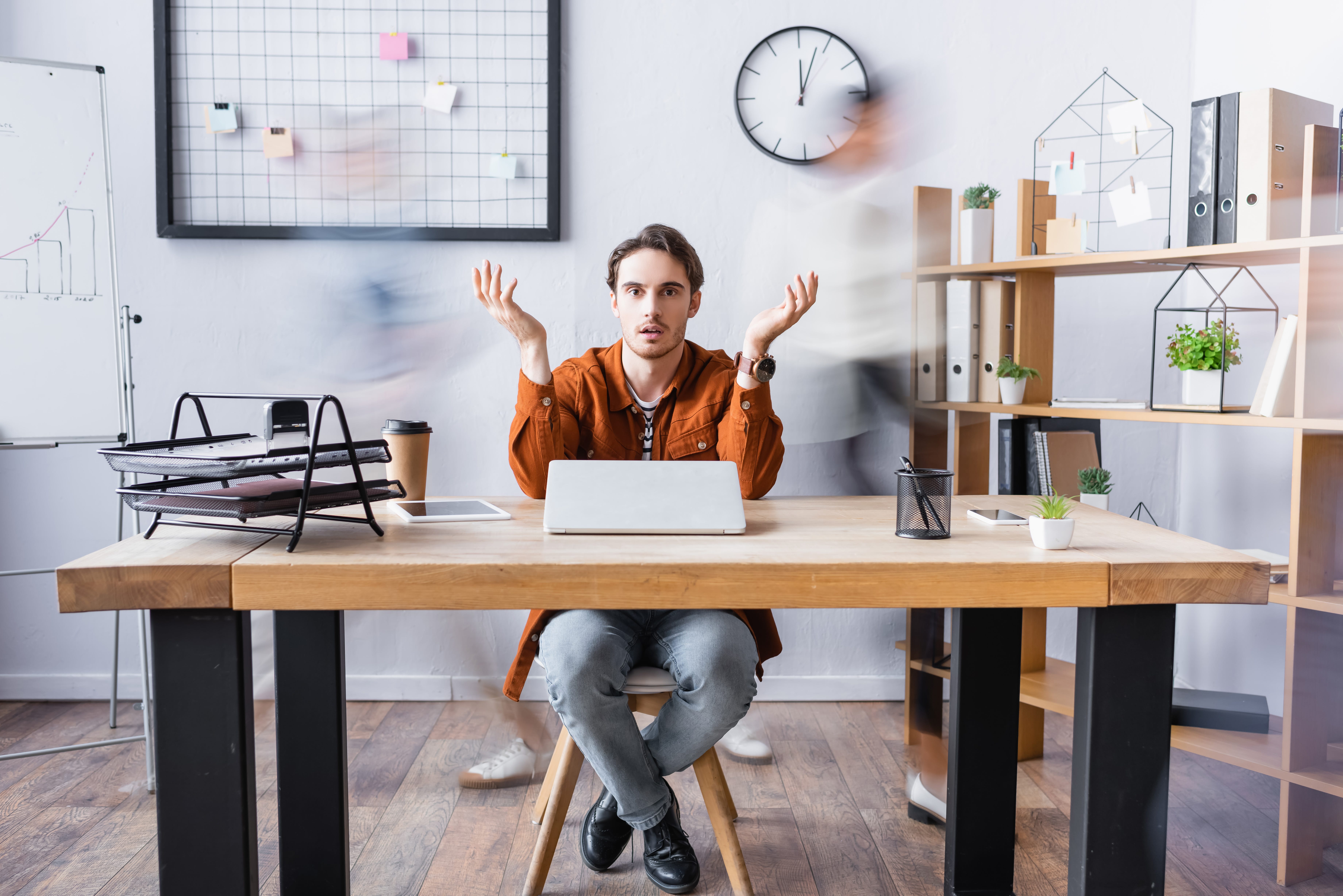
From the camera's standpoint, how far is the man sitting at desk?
4.79ft

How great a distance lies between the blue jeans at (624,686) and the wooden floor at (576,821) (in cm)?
27

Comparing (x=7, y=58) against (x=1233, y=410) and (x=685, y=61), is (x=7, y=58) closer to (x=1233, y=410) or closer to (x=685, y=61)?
(x=685, y=61)

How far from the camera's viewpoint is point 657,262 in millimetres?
1787

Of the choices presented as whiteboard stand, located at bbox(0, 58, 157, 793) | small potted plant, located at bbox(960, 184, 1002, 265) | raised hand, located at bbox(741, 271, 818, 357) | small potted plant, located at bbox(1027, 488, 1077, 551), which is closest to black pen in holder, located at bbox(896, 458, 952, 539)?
small potted plant, located at bbox(1027, 488, 1077, 551)

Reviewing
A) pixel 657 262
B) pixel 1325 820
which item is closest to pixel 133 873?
pixel 657 262

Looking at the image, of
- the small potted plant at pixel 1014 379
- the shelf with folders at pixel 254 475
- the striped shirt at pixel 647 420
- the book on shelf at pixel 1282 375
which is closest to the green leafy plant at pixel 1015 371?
the small potted plant at pixel 1014 379

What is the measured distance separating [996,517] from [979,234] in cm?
115

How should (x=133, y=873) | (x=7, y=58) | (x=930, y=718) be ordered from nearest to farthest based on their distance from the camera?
1. (x=133, y=873)
2. (x=7, y=58)
3. (x=930, y=718)

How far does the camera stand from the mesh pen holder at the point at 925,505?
3.90ft

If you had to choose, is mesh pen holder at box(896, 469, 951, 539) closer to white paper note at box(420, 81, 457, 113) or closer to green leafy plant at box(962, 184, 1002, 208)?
green leafy plant at box(962, 184, 1002, 208)

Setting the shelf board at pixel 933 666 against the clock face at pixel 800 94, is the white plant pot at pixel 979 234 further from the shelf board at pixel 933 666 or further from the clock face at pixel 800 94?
the shelf board at pixel 933 666

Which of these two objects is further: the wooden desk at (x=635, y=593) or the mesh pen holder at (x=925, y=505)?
the mesh pen holder at (x=925, y=505)

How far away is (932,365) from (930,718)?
873 millimetres

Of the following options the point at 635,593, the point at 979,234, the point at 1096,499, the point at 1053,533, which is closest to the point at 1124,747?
the point at 1053,533
